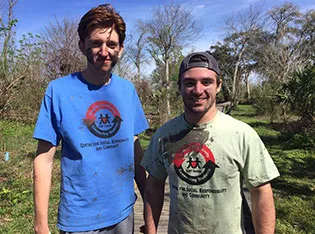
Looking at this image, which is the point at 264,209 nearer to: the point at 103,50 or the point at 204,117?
the point at 204,117

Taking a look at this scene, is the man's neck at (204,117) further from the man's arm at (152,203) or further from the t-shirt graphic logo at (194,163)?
the man's arm at (152,203)

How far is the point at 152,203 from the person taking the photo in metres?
1.67

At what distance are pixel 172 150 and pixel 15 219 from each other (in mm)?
3495

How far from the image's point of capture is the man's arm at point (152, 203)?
5.44 feet

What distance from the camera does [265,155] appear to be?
1.43 m

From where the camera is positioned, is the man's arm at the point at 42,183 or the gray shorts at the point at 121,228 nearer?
the man's arm at the point at 42,183

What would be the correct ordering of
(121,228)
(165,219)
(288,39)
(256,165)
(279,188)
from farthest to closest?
(288,39) < (279,188) < (165,219) < (121,228) < (256,165)

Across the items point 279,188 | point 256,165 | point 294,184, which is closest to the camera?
point 256,165

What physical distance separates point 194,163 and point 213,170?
0.34 ft

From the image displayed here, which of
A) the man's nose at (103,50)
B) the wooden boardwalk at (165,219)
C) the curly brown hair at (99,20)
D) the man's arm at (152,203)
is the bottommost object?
the wooden boardwalk at (165,219)

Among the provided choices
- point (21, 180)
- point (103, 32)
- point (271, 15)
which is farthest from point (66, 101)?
point (271, 15)

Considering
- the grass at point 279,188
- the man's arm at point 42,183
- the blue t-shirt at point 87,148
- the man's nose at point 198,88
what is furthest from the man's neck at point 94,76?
the grass at point 279,188

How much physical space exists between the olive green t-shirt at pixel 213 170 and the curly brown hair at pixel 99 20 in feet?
2.29

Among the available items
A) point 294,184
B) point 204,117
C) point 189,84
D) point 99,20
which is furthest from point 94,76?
point 294,184
